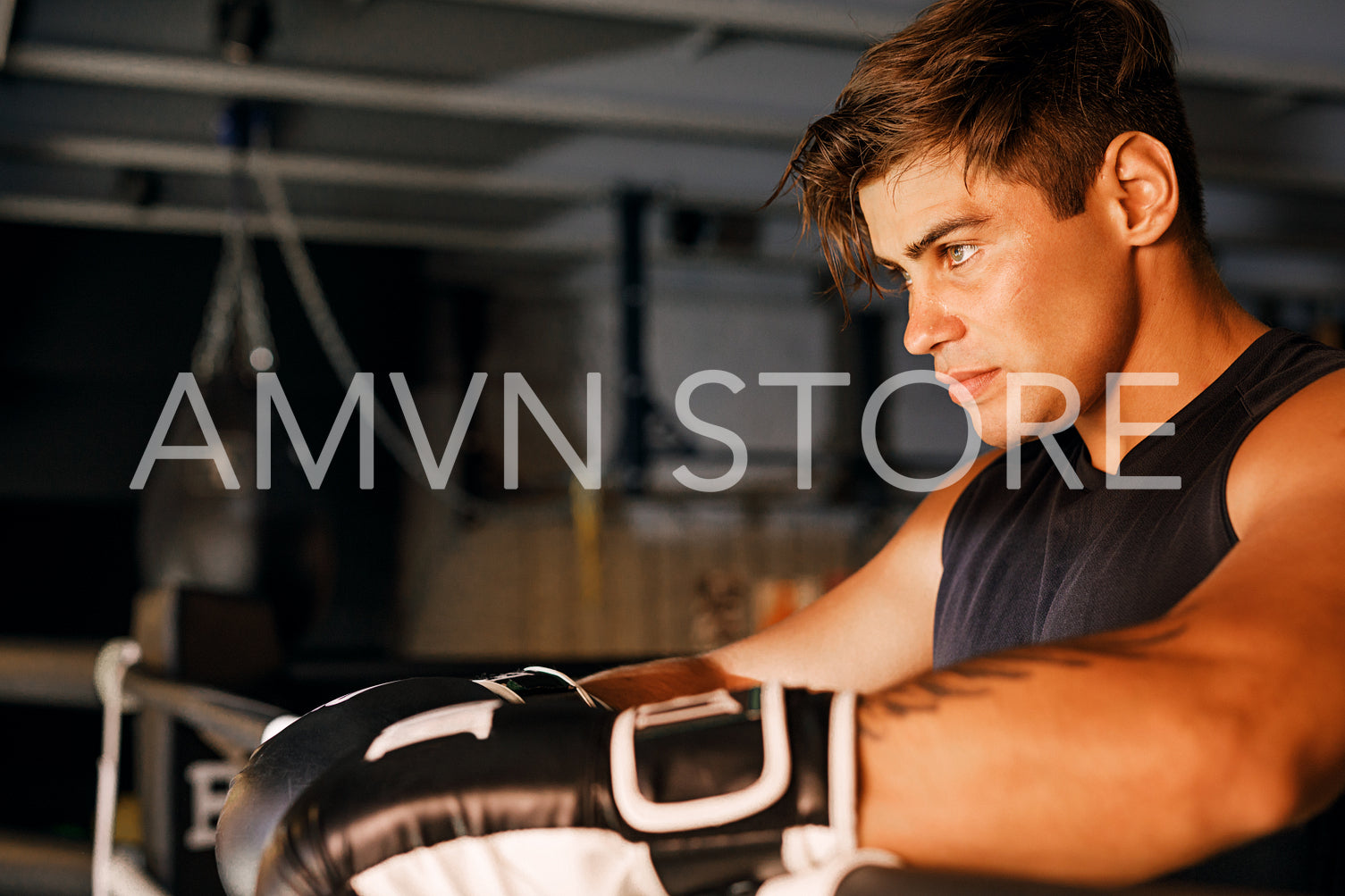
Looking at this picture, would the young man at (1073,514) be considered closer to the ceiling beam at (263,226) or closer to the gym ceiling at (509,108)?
the gym ceiling at (509,108)

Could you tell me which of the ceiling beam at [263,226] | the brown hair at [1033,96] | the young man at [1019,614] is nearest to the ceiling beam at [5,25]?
the ceiling beam at [263,226]

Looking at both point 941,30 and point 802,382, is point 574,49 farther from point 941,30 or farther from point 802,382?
point 802,382

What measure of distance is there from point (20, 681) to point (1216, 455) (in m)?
1.45

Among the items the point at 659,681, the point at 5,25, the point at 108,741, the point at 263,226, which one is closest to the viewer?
the point at 659,681

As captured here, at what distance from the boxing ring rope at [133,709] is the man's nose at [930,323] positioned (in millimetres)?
630

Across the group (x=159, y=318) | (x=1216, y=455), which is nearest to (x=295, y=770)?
(x=1216, y=455)

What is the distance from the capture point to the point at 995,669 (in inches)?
19.3

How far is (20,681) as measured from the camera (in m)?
1.44

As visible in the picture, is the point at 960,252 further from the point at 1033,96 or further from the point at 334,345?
the point at 334,345

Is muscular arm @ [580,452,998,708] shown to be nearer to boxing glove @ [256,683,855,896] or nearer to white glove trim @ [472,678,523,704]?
white glove trim @ [472,678,523,704]

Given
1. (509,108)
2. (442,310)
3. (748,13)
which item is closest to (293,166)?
(509,108)

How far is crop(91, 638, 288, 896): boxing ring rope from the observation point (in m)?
0.94

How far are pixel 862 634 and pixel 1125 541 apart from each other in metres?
0.36

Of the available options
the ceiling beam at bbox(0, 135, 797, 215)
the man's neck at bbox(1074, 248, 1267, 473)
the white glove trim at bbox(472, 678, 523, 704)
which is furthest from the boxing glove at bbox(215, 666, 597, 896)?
the ceiling beam at bbox(0, 135, 797, 215)
